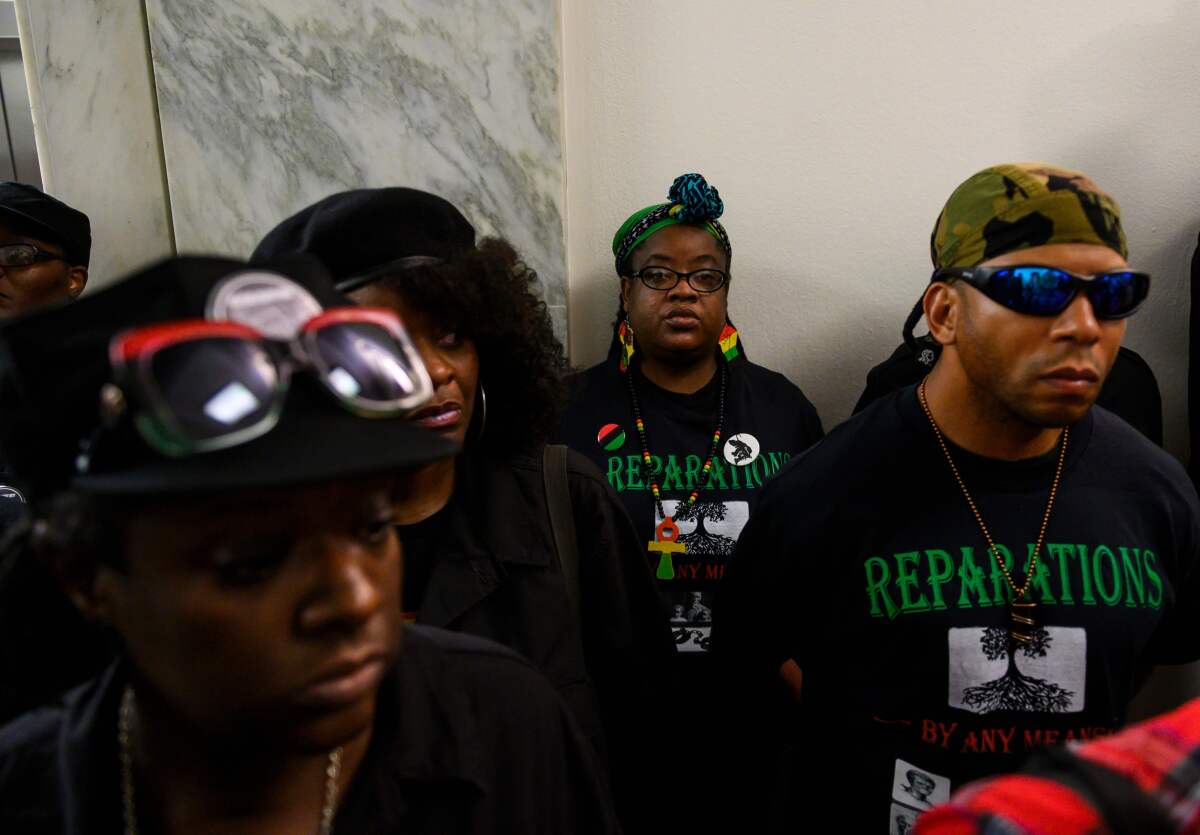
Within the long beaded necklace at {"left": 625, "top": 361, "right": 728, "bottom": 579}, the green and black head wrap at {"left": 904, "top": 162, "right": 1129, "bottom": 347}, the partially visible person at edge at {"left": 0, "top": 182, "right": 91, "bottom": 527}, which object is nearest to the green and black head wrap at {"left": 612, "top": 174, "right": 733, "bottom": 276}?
the long beaded necklace at {"left": 625, "top": 361, "right": 728, "bottom": 579}

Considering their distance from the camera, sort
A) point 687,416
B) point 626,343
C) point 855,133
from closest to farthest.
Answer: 1. point 687,416
2. point 626,343
3. point 855,133

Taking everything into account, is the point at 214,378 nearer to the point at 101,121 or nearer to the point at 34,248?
the point at 34,248

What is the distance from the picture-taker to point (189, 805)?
880 mm

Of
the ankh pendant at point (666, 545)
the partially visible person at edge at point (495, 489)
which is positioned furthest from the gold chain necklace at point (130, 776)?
the ankh pendant at point (666, 545)

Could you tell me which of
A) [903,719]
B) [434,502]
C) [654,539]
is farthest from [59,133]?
[903,719]

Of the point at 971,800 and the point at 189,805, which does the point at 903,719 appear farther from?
the point at 189,805

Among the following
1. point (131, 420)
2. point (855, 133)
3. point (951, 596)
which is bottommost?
point (951, 596)

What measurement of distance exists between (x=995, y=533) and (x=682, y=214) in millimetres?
1501

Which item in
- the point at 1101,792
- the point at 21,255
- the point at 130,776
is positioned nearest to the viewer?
the point at 1101,792

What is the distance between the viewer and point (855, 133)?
9.47 ft

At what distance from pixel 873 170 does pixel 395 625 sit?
2.65 meters

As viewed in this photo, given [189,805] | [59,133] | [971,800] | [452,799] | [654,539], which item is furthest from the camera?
[59,133]

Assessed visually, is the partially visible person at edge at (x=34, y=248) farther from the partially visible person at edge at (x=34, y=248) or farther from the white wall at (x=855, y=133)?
the white wall at (x=855, y=133)

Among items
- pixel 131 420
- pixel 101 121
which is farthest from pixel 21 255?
pixel 131 420
